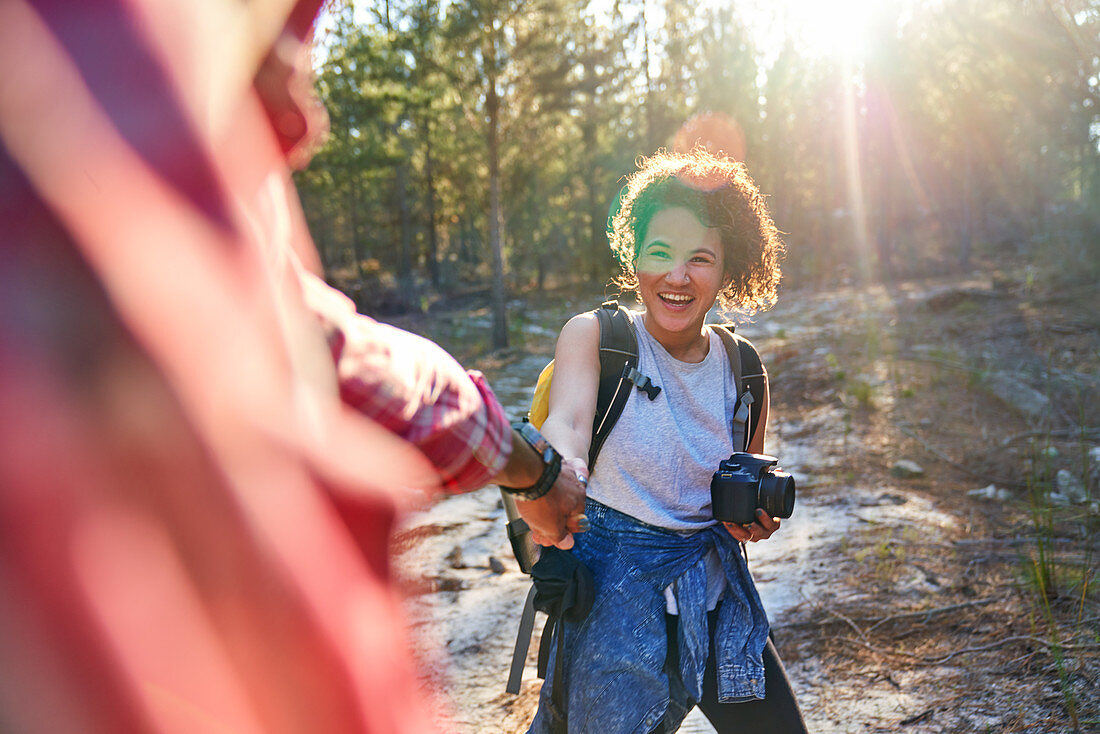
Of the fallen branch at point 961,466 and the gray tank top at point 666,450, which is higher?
the gray tank top at point 666,450

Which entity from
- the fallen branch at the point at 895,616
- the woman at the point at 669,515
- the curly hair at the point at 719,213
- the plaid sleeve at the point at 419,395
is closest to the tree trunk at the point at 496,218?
the fallen branch at the point at 895,616

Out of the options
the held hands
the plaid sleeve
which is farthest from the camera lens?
the plaid sleeve

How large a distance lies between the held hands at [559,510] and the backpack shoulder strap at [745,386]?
747 millimetres

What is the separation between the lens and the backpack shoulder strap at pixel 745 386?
250 centimetres

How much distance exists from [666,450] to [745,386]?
1.38 ft

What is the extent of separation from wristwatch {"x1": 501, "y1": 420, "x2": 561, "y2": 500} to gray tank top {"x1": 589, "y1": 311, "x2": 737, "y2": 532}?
0.77 m

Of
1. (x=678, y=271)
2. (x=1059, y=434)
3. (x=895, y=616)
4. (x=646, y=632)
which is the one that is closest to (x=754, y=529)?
(x=646, y=632)

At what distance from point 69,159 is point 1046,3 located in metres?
15.9

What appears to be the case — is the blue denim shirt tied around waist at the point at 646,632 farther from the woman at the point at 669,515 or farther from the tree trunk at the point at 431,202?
the tree trunk at the point at 431,202

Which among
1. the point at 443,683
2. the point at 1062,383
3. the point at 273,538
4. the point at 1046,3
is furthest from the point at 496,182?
the point at 273,538

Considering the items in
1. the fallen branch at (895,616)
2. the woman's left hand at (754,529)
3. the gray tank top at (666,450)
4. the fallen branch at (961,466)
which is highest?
the gray tank top at (666,450)

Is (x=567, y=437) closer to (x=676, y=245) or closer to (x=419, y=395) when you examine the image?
(x=676, y=245)

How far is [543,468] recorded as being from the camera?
4.93ft

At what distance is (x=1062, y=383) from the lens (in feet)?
26.2
